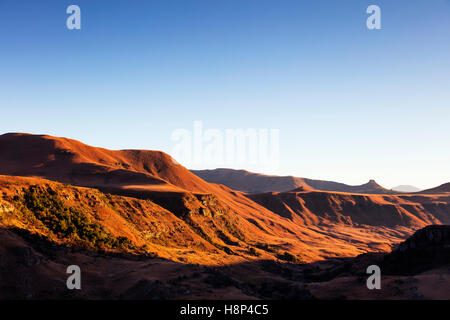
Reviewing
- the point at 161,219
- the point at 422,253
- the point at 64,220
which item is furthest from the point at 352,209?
the point at 64,220

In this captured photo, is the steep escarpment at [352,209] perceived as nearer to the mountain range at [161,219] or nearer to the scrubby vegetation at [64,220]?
the mountain range at [161,219]

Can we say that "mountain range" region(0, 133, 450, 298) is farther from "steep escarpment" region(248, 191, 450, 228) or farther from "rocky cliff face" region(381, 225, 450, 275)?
"rocky cliff face" region(381, 225, 450, 275)

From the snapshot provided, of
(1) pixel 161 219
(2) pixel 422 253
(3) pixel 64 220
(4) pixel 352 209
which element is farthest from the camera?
(4) pixel 352 209

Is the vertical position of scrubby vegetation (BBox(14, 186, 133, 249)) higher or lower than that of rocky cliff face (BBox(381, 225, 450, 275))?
higher

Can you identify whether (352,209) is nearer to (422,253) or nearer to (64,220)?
(422,253)

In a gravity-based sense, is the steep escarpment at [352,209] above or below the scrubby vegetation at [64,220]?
below

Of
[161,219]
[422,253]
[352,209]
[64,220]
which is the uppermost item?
[64,220]

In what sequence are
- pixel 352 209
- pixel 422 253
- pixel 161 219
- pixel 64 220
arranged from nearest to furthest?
pixel 64 220 → pixel 422 253 → pixel 161 219 → pixel 352 209

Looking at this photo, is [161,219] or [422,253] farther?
[161,219]

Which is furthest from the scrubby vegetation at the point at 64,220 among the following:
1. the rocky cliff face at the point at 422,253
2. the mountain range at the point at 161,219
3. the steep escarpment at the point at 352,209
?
the steep escarpment at the point at 352,209

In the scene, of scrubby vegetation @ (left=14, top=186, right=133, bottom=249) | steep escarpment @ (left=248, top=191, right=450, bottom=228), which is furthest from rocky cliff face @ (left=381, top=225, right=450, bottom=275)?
steep escarpment @ (left=248, top=191, right=450, bottom=228)

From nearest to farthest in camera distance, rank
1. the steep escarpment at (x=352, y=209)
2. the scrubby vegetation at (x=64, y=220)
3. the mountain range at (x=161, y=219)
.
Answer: the mountain range at (x=161, y=219)
the scrubby vegetation at (x=64, y=220)
the steep escarpment at (x=352, y=209)

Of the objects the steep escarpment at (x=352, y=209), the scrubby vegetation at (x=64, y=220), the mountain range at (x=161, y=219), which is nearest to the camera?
the mountain range at (x=161, y=219)

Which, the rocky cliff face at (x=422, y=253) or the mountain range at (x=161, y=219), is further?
the rocky cliff face at (x=422, y=253)
